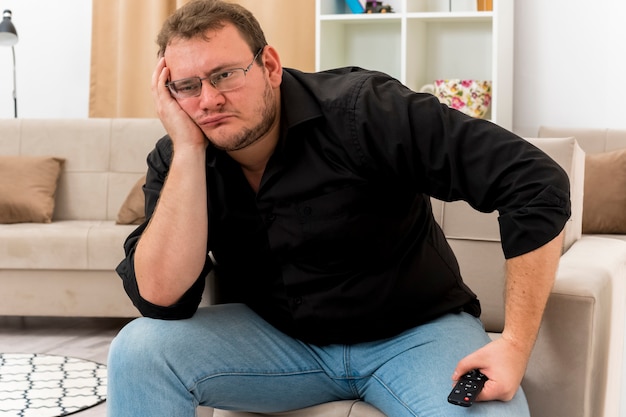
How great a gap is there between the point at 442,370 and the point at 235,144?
0.52 metres

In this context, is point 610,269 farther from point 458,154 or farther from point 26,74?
point 26,74

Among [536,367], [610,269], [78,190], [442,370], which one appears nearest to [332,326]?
[442,370]

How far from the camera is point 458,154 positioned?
1.53 m

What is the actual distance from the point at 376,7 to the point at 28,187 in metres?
1.68

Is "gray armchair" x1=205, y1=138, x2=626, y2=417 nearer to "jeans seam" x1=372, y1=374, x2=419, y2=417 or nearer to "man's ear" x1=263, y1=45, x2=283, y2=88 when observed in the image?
"jeans seam" x1=372, y1=374, x2=419, y2=417

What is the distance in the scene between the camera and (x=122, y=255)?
137 inches

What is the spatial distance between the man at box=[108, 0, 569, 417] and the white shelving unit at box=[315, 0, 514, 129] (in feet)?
7.75

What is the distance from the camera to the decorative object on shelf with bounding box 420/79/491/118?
3955 mm

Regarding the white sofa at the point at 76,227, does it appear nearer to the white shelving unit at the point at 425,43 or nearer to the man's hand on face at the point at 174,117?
the white shelving unit at the point at 425,43

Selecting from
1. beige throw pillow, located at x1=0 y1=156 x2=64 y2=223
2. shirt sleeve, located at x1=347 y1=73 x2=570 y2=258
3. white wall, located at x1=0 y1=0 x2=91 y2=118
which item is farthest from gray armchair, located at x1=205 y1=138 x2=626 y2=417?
white wall, located at x1=0 y1=0 x2=91 y2=118

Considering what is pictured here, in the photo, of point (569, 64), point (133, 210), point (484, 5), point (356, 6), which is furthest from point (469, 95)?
point (133, 210)

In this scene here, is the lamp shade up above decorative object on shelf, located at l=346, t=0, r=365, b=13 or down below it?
below

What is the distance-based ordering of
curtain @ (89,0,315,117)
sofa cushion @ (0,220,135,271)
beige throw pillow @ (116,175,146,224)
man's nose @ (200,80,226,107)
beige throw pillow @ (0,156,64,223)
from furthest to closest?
curtain @ (89,0,315,117) < beige throw pillow @ (0,156,64,223) < beige throw pillow @ (116,175,146,224) < sofa cushion @ (0,220,135,271) < man's nose @ (200,80,226,107)

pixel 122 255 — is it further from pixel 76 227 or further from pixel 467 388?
pixel 467 388
